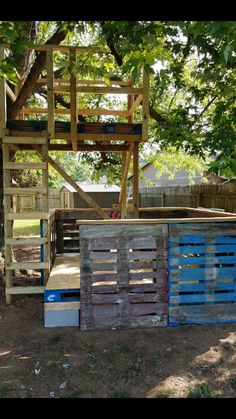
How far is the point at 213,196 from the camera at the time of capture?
41.1 ft

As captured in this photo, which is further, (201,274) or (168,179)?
(168,179)

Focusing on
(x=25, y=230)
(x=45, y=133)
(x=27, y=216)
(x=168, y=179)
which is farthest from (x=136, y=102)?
(x=168, y=179)

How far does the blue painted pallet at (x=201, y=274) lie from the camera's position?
14.7ft

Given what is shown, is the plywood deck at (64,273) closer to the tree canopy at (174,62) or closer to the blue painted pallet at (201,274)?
the blue painted pallet at (201,274)

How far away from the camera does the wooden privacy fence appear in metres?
4.32

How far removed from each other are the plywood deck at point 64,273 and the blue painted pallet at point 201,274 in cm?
134

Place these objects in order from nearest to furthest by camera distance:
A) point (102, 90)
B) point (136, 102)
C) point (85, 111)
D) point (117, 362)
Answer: point (117, 362) < point (102, 90) < point (136, 102) < point (85, 111)

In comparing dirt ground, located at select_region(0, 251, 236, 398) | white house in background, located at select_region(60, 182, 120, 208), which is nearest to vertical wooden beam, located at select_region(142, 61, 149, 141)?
dirt ground, located at select_region(0, 251, 236, 398)

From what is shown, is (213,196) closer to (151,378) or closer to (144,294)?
(144,294)

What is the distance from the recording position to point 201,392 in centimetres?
300

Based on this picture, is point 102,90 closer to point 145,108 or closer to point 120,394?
point 145,108

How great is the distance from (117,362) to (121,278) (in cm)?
109

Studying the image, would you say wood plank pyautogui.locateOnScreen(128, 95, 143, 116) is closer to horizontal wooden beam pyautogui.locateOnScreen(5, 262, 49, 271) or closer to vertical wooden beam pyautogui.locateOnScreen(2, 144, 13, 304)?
vertical wooden beam pyautogui.locateOnScreen(2, 144, 13, 304)

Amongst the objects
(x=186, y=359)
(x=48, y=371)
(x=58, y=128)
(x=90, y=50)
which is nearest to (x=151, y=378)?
(x=186, y=359)
